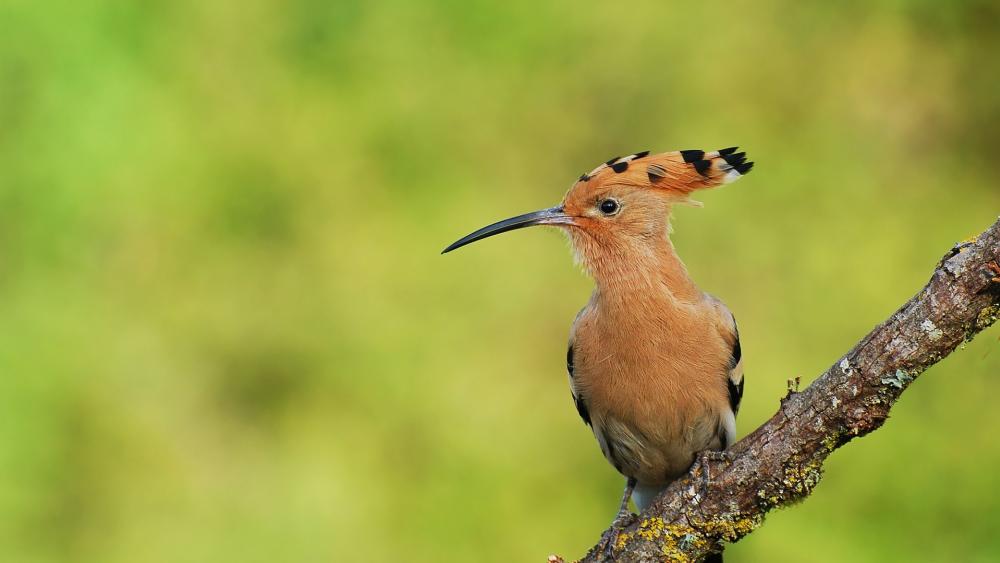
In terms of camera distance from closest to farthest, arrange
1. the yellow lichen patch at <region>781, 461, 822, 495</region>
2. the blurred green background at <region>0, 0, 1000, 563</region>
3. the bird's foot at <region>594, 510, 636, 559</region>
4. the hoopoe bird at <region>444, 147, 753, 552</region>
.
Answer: the yellow lichen patch at <region>781, 461, 822, 495</region>
the bird's foot at <region>594, 510, 636, 559</region>
the hoopoe bird at <region>444, 147, 753, 552</region>
the blurred green background at <region>0, 0, 1000, 563</region>

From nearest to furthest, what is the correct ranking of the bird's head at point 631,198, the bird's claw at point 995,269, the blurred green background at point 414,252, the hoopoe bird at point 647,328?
the bird's claw at point 995,269 → the hoopoe bird at point 647,328 → the bird's head at point 631,198 → the blurred green background at point 414,252

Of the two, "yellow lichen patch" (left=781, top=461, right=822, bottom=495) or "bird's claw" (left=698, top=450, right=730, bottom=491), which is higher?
"bird's claw" (left=698, top=450, right=730, bottom=491)

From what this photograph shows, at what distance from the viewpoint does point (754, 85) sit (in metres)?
4.20

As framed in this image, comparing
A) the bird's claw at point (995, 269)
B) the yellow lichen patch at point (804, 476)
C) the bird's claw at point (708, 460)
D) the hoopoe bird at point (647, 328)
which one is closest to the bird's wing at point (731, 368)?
the hoopoe bird at point (647, 328)

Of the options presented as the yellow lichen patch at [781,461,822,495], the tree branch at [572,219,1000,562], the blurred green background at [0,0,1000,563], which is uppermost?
the blurred green background at [0,0,1000,563]

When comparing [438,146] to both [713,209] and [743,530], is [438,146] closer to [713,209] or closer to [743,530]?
[713,209]

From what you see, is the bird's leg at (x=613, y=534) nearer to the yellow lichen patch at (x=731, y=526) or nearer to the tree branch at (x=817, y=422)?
the tree branch at (x=817, y=422)

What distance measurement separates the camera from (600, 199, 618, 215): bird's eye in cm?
257

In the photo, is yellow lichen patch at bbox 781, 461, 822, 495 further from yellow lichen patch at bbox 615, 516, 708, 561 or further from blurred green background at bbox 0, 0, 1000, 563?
blurred green background at bbox 0, 0, 1000, 563

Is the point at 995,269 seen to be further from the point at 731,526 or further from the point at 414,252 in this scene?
the point at 414,252

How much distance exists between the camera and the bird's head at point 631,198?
2.51 meters

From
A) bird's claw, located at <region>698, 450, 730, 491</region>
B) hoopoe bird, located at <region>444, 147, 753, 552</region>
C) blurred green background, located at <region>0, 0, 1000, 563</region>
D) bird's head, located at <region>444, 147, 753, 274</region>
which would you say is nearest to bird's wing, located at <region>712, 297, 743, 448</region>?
hoopoe bird, located at <region>444, 147, 753, 552</region>

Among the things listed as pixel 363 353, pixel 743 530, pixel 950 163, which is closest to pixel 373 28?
pixel 363 353

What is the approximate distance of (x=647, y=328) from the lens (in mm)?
2391
